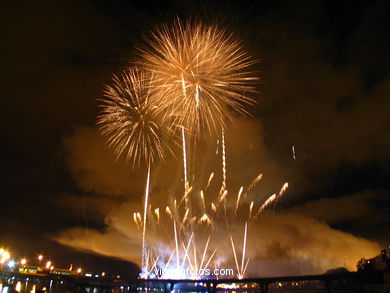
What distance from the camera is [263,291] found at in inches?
3034

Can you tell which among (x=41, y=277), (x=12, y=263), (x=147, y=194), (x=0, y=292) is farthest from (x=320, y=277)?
(x=12, y=263)

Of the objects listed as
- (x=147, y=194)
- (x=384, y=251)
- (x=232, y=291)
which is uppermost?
(x=147, y=194)

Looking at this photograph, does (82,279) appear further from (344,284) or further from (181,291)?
(344,284)

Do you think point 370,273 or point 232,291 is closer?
point 370,273

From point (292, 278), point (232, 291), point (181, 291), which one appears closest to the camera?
point (292, 278)

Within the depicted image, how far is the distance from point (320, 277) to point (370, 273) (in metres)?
12.4

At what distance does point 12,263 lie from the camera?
121m

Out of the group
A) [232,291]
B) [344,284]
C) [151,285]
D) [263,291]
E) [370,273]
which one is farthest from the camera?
[232,291]

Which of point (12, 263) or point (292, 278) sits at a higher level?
point (12, 263)

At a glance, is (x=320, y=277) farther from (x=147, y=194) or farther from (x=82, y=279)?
(x=82, y=279)

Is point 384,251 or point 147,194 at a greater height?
point 147,194

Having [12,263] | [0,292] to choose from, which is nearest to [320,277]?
[0,292]

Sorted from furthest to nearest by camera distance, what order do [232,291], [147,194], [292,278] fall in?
[232,291]
[292,278]
[147,194]

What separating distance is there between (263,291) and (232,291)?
60168 millimetres
